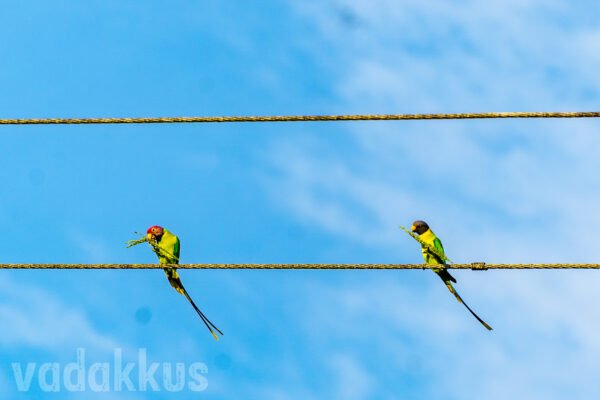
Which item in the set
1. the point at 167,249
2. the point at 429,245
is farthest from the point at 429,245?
the point at 167,249

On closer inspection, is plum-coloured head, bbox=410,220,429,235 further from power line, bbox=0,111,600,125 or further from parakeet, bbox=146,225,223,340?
power line, bbox=0,111,600,125

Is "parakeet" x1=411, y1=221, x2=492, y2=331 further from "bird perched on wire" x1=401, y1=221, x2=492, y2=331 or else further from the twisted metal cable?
the twisted metal cable

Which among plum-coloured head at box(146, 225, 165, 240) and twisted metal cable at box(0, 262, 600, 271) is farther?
plum-coloured head at box(146, 225, 165, 240)

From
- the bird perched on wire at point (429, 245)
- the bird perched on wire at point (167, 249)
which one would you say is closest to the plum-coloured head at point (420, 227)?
the bird perched on wire at point (429, 245)

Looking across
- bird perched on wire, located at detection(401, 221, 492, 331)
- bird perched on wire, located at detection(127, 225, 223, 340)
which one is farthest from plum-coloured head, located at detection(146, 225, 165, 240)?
bird perched on wire, located at detection(401, 221, 492, 331)

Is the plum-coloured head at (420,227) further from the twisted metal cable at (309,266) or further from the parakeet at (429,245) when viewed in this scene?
the twisted metal cable at (309,266)

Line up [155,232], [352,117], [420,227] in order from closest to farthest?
[352,117]
[155,232]
[420,227]

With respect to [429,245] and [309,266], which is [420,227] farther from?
[309,266]

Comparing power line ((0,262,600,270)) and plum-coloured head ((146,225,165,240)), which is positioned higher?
plum-coloured head ((146,225,165,240))

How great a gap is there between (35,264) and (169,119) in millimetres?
1610

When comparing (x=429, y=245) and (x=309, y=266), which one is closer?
(x=309, y=266)

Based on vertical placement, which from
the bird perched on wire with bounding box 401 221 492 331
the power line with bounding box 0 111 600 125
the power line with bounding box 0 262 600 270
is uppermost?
A: the bird perched on wire with bounding box 401 221 492 331

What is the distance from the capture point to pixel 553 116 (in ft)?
27.3

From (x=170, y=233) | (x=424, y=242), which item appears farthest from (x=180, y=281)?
(x=424, y=242)
